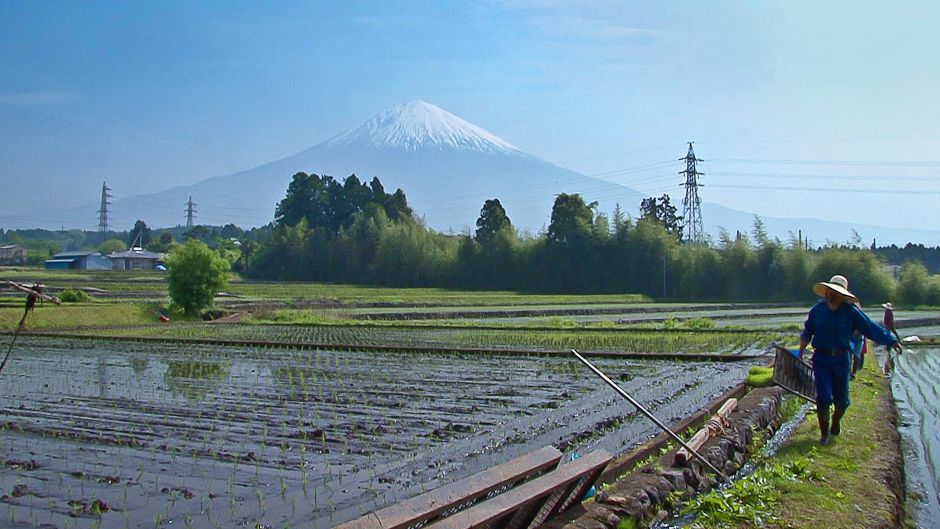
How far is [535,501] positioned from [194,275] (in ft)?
79.0

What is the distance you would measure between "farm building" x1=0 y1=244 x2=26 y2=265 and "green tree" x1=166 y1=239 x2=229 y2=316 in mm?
60443

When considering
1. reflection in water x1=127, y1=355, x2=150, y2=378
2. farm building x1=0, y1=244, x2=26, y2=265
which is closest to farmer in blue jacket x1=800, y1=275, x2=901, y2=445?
reflection in water x1=127, y1=355, x2=150, y2=378

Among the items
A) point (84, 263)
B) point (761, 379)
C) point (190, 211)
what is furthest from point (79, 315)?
point (190, 211)

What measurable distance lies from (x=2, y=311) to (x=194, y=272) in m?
5.66

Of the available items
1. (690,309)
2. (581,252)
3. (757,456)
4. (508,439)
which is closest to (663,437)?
(757,456)

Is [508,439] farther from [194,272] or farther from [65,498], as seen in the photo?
[194,272]

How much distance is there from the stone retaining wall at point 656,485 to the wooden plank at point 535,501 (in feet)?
0.28

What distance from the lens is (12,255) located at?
85.8 metres

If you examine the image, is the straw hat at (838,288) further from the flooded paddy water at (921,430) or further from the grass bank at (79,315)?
the grass bank at (79,315)

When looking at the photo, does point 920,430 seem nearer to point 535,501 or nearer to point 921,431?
point 921,431

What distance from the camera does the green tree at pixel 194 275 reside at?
26031 mm

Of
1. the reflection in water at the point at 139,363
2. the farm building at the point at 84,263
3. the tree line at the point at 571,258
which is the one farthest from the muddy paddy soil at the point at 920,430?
the farm building at the point at 84,263

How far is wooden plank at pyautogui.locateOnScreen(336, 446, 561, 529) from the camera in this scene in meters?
3.31

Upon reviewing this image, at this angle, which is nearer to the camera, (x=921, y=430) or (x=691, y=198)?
(x=921, y=430)
